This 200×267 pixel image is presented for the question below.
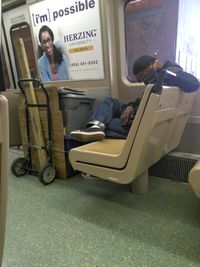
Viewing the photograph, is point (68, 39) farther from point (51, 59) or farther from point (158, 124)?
point (158, 124)

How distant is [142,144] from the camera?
4.96 feet

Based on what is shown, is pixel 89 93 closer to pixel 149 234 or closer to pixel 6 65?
pixel 149 234

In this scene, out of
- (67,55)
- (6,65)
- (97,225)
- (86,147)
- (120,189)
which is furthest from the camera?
(6,65)

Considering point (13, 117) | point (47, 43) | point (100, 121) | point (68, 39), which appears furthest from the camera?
point (47, 43)

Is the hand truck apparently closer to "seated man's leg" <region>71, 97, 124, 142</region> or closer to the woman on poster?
"seated man's leg" <region>71, 97, 124, 142</region>

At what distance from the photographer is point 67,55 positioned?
3.25 metres

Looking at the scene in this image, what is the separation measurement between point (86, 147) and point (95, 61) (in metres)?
1.46

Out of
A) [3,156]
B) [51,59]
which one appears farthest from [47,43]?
[3,156]

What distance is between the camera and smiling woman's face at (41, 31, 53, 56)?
3351mm

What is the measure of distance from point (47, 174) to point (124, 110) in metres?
1.10

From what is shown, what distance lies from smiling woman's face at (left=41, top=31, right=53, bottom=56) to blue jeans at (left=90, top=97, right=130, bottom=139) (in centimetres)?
144

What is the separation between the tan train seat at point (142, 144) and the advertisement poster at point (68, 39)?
137cm

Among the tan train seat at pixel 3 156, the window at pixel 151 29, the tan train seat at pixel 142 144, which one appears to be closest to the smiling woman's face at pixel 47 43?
the window at pixel 151 29

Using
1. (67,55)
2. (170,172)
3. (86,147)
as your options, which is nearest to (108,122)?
(86,147)
